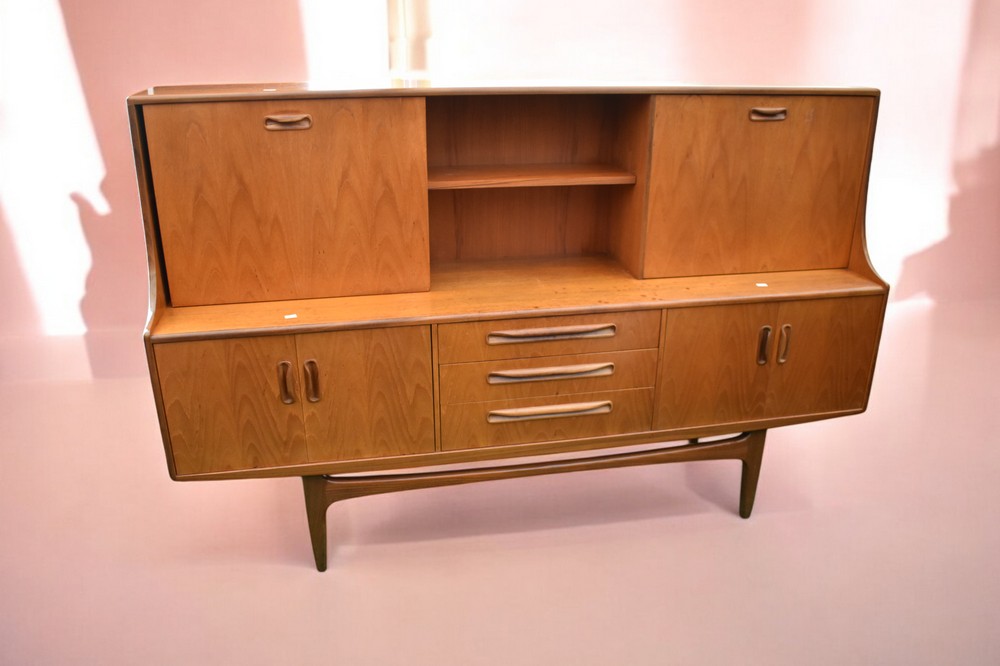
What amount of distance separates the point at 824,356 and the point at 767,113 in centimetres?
75

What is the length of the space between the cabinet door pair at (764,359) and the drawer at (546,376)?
9cm

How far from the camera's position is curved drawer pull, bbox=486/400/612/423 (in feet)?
6.67

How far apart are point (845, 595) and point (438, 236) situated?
5.32ft

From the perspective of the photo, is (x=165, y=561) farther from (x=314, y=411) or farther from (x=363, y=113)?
(x=363, y=113)

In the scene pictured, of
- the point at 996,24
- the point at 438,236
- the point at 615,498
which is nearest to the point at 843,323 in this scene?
the point at 615,498

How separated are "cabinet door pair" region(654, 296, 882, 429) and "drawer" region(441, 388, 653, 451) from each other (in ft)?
0.30

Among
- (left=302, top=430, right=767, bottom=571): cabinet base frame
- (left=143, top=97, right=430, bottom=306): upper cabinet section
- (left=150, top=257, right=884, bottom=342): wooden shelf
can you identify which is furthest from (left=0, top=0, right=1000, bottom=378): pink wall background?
(left=302, top=430, right=767, bottom=571): cabinet base frame

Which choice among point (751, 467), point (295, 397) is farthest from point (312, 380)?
point (751, 467)

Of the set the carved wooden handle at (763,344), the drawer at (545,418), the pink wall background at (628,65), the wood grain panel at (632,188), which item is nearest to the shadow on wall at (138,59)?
the pink wall background at (628,65)

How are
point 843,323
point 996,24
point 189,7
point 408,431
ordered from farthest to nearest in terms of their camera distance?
point 996,24 → point 189,7 → point 843,323 → point 408,431

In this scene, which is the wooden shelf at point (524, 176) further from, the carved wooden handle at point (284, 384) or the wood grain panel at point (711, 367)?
the carved wooden handle at point (284, 384)

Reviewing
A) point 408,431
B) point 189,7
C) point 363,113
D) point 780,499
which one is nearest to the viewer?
point 363,113

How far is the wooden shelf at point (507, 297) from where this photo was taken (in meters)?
1.86

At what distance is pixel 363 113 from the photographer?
6.08ft
